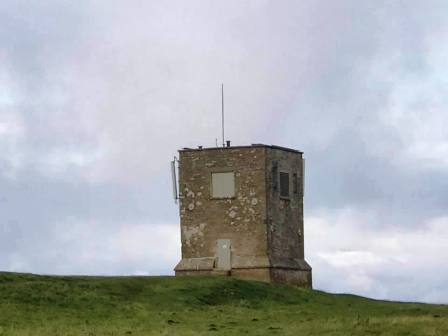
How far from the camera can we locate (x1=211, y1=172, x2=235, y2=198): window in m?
57.3

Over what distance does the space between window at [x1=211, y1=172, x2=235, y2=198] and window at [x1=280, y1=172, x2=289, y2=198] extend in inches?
120

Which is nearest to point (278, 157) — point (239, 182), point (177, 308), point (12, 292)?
point (239, 182)

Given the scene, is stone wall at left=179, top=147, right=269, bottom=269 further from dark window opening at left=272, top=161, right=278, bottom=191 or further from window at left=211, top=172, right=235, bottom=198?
dark window opening at left=272, top=161, right=278, bottom=191

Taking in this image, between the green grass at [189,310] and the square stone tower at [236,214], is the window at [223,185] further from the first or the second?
the green grass at [189,310]

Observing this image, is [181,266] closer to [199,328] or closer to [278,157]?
[278,157]

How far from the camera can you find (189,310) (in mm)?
42469

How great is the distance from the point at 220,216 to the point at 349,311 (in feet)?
41.8

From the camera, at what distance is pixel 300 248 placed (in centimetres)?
6053

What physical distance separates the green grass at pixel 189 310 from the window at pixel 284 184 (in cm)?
627

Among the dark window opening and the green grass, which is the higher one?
the dark window opening

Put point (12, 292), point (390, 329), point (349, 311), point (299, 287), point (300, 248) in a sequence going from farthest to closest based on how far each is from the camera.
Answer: point (300, 248), point (299, 287), point (349, 311), point (12, 292), point (390, 329)

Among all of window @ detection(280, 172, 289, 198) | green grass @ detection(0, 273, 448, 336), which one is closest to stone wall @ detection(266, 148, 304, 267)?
window @ detection(280, 172, 289, 198)

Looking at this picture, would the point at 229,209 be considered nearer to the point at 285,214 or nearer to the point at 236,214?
the point at 236,214

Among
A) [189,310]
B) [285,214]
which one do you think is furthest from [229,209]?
[189,310]
